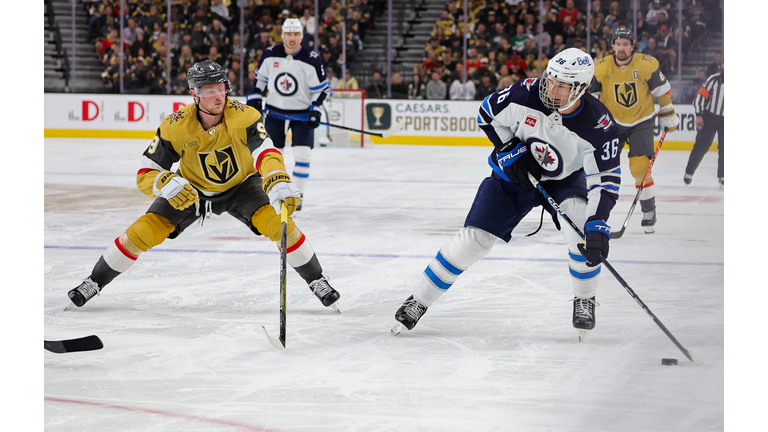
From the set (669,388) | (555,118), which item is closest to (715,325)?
(669,388)

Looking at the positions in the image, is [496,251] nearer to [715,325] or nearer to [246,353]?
[715,325]

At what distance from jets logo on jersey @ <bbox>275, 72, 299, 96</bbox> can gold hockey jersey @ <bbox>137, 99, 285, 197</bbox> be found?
2.77 m

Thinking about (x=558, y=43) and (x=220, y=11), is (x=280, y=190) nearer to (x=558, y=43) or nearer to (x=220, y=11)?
(x=558, y=43)

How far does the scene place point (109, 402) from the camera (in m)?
2.21

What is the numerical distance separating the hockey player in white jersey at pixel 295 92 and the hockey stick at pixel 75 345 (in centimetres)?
331

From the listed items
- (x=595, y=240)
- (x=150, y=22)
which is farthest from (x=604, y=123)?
(x=150, y=22)

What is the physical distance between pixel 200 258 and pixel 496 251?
156 cm

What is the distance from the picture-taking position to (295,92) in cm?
590

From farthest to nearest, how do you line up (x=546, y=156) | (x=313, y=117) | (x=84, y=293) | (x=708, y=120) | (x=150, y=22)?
1. (x=150, y=22)
2. (x=708, y=120)
3. (x=313, y=117)
4. (x=84, y=293)
5. (x=546, y=156)

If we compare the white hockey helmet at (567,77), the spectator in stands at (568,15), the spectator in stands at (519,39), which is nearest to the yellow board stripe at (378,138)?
the spectator in stands at (519,39)

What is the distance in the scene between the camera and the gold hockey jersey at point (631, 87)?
17.1ft

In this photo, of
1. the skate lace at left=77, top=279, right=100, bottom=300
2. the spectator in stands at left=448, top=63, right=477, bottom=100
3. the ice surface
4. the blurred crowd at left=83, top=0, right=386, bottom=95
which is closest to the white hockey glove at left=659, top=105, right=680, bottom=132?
the ice surface

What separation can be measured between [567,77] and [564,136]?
0.23m
